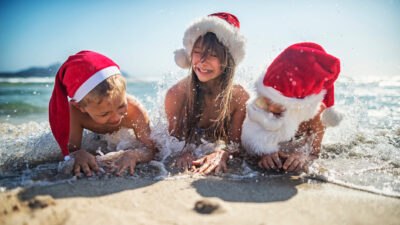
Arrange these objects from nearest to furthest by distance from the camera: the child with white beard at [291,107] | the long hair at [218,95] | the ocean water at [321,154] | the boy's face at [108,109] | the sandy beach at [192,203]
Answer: the sandy beach at [192,203] → the ocean water at [321,154] → the child with white beard at [291,107] → the boy's face at [108,109] → the long hair at [218,95]

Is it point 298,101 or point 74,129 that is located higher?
point 298,101

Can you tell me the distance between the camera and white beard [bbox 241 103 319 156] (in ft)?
7.47

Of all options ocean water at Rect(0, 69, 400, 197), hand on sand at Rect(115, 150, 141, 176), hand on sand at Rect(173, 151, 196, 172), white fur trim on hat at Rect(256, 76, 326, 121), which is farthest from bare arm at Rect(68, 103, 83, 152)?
white fur trim on hat at Rect(256, 76, 326, 121)

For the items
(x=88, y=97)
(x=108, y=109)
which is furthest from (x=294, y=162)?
(x=88, y=97)

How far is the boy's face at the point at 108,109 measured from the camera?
7.59 ft

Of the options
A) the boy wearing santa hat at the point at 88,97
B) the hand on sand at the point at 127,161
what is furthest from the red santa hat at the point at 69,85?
the hand on sand at the point at 127,161

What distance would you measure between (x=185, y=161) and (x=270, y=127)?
0.84m

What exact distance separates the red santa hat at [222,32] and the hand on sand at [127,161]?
4.15 ft

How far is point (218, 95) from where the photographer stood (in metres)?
2.97

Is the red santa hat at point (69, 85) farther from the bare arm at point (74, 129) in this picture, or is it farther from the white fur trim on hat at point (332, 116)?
the white fur trim on hat at point (332, 116)

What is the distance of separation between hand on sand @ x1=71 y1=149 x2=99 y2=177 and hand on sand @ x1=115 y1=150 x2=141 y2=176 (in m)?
0.18

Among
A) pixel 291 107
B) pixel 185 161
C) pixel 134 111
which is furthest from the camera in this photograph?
pixel 134 111

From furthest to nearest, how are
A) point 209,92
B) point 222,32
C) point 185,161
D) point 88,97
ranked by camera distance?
point 209,92 → point 222,32 → point 185,161 → point 88,97

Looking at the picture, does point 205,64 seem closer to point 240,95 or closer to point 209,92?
point 209,92
